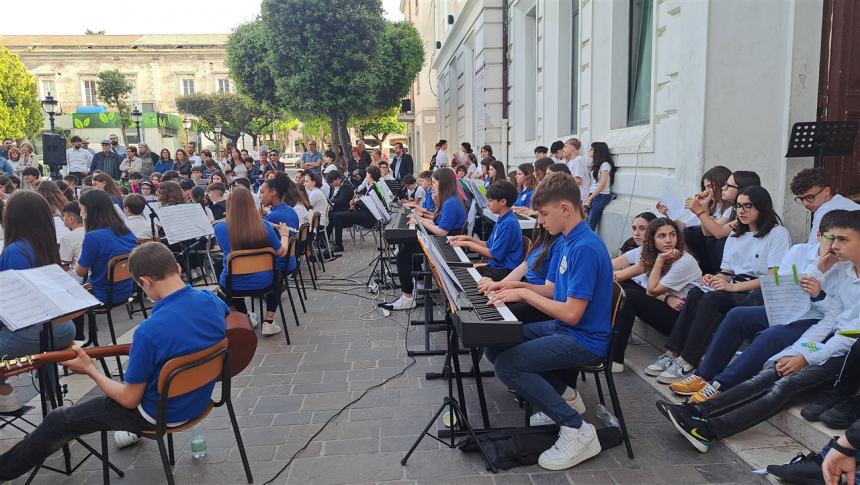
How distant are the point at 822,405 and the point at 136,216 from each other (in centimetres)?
706

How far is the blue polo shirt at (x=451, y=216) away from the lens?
682 cm

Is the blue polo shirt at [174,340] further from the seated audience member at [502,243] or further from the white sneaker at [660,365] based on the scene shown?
the white sneaker at [660,365]

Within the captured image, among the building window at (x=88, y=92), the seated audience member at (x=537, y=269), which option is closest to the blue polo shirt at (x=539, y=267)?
the seated audience member at (x=537, y=269)

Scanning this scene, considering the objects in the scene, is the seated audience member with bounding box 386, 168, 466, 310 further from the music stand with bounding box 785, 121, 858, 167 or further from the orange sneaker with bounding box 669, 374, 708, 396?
the music stand with bounding box 785, 121, 858, 167

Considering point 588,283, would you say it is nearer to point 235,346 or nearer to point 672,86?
point 235,346

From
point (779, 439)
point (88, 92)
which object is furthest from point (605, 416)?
point (88, 92)

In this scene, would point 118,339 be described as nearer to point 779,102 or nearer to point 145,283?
point 145,283

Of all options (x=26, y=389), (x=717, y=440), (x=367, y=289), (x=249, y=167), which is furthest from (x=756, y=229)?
(x=249, y=167)

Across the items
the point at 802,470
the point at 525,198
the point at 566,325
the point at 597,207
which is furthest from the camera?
the point at 597,207

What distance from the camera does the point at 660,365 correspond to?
15.7 feet

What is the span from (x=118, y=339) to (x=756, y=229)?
6.12m

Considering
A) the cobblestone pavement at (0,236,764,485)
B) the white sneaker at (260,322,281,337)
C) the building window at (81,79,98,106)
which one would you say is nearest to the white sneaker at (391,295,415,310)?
the cobblestone pavement at (0,236,764,485)

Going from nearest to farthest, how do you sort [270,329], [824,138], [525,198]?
1. [824,138]
2. [270,329]
3. [525,198]

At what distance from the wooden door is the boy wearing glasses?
66.1 inches
